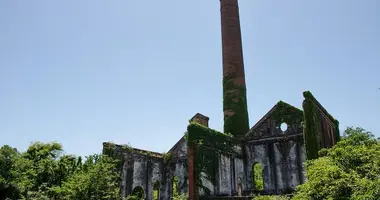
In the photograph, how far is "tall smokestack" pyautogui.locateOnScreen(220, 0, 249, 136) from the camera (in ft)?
79.6

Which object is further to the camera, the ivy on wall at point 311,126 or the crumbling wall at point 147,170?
the crumbling wall at point 147,170

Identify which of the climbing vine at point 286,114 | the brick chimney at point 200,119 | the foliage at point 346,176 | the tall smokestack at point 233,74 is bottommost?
the foliage at point 346,176

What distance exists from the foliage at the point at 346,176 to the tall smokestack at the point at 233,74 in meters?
12.1

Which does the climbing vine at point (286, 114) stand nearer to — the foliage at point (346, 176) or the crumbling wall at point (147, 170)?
the crumbling wall at point (147, 170)

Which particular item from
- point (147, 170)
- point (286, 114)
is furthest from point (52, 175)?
point (286, 114)

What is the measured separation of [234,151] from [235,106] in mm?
4531

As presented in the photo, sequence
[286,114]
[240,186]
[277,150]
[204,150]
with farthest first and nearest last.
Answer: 1. [240,186]
2. [286,114]
3. [277,150]
4. [204,150]

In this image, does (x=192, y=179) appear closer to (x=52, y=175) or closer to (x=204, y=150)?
(x=204, y=150)

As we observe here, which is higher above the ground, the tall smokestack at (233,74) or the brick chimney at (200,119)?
the tall smokestack at (233,74)

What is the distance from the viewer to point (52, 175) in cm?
2244

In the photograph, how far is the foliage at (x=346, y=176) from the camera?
877 cm

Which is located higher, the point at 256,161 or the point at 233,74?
the point at 233,74

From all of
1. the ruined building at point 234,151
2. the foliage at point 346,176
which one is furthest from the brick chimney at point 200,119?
the foliage at point 346,176

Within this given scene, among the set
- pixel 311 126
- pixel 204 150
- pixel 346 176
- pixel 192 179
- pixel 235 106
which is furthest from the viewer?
pixel 235 106
